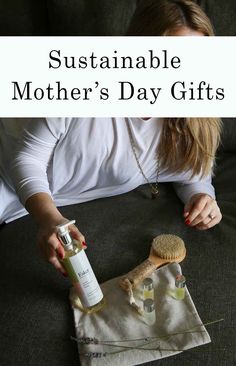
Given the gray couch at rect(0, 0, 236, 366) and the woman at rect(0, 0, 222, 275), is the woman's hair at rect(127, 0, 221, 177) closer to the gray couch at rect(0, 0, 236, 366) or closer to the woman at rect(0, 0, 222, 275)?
the woman at rect(0, 0, 222, 275)

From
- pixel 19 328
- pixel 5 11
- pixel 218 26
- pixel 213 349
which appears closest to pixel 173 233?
pixel 213 349

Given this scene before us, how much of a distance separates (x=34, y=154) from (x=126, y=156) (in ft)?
0.82

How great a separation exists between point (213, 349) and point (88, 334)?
0.25 metres

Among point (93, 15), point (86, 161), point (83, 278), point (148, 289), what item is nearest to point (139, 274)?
point (148, 289)

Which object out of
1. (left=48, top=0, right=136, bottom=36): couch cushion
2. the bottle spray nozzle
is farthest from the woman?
(left=48, top=0, right=136, bottom=36): couch cushion

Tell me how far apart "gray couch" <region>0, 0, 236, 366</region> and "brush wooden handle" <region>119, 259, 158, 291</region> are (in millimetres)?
49

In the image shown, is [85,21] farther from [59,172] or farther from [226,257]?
[226,257]

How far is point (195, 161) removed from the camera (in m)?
1.16

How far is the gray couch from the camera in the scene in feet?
2.75

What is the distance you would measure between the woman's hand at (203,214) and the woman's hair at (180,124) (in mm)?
124

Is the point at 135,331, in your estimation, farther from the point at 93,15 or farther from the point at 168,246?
the point at 93,15

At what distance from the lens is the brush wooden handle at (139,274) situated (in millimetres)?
930

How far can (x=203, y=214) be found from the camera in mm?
1072

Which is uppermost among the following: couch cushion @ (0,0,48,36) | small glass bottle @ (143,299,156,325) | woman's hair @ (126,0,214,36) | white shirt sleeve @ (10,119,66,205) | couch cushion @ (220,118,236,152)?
woman's hair @ (126,0,214,36)
